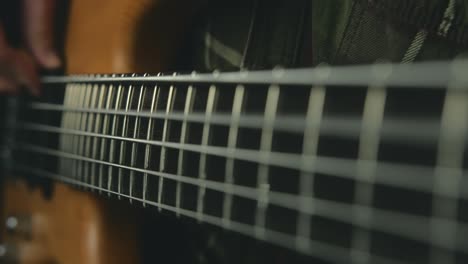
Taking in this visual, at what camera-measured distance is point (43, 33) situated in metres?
0.73

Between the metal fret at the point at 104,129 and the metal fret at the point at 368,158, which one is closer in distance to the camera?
the metal fret at the point at 368,158

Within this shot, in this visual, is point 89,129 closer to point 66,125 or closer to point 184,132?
point 66,125

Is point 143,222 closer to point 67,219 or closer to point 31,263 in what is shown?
point 67,219

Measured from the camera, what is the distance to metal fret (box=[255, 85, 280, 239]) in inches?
14.0

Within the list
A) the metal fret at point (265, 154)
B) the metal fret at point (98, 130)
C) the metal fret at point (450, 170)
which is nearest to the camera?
the metal fret at point (450, 170)

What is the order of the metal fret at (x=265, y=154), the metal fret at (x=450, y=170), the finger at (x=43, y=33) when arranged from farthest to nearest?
the finger at (x=43, y=33)
the metal fret at (x=265, y=154)
the metal fret at (x=450, y=170)

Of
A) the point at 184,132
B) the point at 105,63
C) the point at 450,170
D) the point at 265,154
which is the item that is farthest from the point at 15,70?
the point at 450,170

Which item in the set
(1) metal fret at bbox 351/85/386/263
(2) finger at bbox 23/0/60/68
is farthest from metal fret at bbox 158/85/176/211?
(2) finger at bbox 23/0/60/68

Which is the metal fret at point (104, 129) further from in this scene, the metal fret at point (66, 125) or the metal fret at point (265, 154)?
the metal fret at point (265, 154)

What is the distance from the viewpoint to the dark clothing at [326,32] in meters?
0.46

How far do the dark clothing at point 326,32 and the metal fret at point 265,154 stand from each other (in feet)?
0.48

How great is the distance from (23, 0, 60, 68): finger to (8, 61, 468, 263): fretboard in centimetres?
25

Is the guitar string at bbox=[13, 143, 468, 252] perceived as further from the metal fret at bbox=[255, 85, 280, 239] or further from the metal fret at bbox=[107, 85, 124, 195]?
the metal fret at bbox=[107, 85, 124, 195]

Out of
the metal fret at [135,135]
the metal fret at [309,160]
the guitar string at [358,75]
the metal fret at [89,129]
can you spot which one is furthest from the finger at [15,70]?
the metal fret at [309,160]
